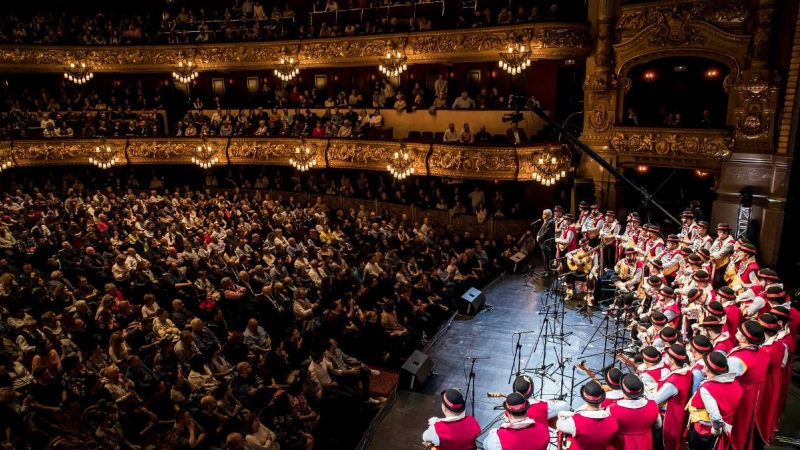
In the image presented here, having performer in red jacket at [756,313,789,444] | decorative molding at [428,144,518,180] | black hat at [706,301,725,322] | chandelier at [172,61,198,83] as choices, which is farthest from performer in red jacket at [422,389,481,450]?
chandelier at [172,61,198,83]

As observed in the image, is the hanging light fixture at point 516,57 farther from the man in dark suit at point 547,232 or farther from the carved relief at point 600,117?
the man in dark suit at point 547,232

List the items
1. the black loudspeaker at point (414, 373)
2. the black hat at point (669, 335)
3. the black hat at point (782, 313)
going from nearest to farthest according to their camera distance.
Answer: the black hat at point (669, 335), the black hat at point (782, 313), the black loudspeaker at point (414, 373)

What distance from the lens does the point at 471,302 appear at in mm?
11414

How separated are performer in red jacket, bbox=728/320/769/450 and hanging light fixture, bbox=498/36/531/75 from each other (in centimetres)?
1211

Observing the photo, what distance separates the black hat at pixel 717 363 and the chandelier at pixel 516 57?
12.7 m

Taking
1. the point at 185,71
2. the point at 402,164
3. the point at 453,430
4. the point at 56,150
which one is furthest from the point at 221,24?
the point at 453,430

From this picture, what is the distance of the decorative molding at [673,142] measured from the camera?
14.4 metres

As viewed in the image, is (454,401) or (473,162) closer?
(454,401)

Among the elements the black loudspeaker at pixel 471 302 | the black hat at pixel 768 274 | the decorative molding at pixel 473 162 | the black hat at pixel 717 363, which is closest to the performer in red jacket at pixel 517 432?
the black hat at pixel 717 363

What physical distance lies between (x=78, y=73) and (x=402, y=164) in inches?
554

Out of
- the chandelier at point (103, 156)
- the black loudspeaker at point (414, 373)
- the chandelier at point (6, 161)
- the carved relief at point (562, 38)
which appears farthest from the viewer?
the chandelier at point (103, 156)

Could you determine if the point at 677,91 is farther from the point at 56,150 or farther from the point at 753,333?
the point at 56,150

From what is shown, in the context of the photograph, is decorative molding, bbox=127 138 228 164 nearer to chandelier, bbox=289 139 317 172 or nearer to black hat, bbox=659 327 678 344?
chandelier, bbox=289 139 317 172

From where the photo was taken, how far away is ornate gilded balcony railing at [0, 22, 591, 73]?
16.0m
